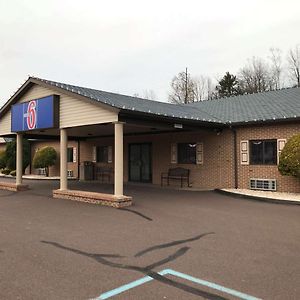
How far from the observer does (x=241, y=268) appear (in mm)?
5172

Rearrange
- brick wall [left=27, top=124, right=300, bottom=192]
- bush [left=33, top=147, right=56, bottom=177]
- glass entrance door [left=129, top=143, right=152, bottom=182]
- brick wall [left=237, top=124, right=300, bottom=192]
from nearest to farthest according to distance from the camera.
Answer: brick wall [left=237, top=124, right=300, bottom=192]
brick wall [left=27, top=124, right=300, bottom=192]
glass entrance door [left=129, top=143, right=152, bottom=182]
bush [left=33, top=147, right=56, bottom=177]

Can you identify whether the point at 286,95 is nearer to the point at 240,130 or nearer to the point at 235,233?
the point at 240,130

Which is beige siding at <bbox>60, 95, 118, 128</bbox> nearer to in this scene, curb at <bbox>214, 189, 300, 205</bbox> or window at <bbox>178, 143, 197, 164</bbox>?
curb at <bbox>214, 189, 300, 205</bbox>

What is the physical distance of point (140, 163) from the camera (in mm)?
19734

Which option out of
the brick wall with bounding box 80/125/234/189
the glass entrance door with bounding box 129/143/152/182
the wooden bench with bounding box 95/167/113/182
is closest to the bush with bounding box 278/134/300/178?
the brick wall with bounding box 80/125/234/189

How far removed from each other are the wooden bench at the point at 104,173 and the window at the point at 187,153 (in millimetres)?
5431

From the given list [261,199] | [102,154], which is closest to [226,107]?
[261,199]

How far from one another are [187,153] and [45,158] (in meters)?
11.8

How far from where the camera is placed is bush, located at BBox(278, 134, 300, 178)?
12516mm

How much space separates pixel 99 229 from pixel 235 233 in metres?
2.95

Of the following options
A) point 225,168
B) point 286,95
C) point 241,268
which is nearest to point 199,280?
point 241,268

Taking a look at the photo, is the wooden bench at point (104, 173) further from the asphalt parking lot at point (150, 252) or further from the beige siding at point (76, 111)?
the asphalt parking lot at point (150, 252)

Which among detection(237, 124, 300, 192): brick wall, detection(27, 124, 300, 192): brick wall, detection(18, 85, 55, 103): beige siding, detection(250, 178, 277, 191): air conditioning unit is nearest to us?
detection(237, 124, 300, 192): brick wall

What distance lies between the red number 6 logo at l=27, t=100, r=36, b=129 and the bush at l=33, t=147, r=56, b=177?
989cm
